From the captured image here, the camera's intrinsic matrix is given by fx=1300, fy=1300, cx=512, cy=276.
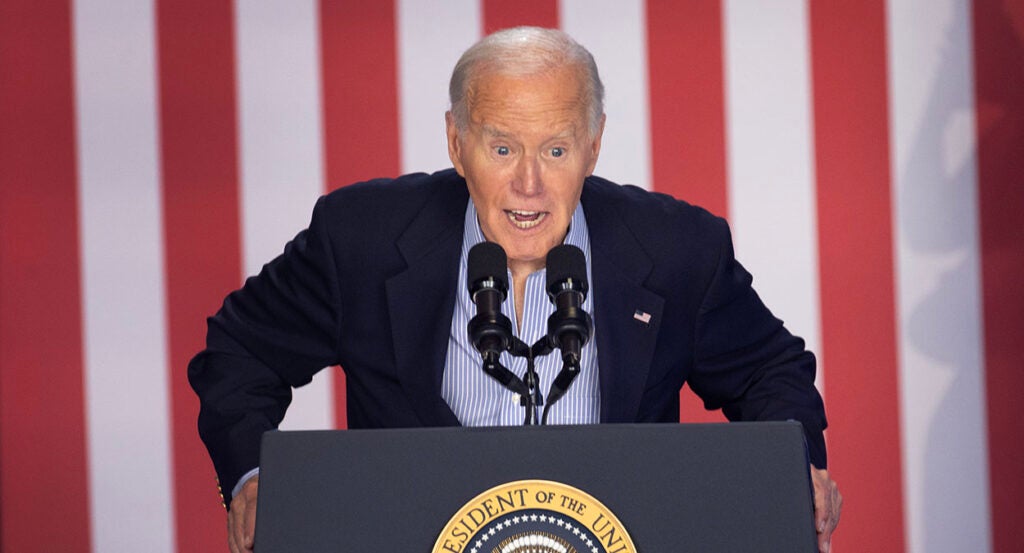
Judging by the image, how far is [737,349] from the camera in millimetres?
1928

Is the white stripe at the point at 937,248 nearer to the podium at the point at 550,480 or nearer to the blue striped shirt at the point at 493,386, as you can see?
the blue striped shirt at the point at 493,386

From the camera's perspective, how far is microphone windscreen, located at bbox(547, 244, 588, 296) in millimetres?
1399

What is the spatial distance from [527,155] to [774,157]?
51.5 inches

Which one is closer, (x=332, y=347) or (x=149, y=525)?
(x=332, y=347)

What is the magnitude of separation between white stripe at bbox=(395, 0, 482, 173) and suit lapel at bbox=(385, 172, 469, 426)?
3.29ft

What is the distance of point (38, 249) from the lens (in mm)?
2893

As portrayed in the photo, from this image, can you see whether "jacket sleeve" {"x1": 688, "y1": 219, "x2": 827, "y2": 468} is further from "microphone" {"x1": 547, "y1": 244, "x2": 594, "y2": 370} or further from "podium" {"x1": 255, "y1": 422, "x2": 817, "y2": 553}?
"podium" {"x1": 255, "y1": 422, "x2": 817, "y2": 553}

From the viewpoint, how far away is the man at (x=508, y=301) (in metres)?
1.75

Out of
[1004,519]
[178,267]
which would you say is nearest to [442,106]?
[178,267]

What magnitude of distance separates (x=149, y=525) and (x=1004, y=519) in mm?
1925

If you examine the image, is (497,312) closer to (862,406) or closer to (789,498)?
(789,498)

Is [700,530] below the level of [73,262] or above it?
below

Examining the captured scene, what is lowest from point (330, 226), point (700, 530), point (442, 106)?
point (700, 530)

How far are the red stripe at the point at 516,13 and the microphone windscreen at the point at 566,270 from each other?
62.7 inches
